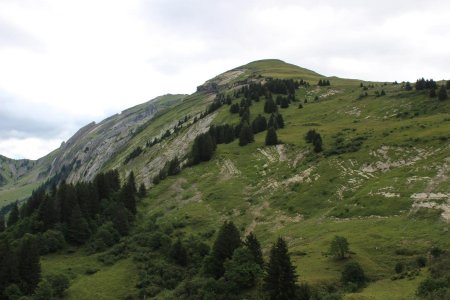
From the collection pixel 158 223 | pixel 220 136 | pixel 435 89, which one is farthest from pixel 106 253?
pixel 435 89

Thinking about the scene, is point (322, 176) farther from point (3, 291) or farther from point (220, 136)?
point (3, 291)

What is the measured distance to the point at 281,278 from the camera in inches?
1933

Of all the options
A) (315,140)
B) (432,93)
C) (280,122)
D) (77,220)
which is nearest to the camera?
(77,220)

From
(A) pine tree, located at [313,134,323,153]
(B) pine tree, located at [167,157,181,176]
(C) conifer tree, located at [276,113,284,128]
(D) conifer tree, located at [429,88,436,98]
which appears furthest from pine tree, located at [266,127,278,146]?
(D) conifer tree, located at [429,88,436,98]

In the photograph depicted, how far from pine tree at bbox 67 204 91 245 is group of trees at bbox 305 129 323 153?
6017 centimetres

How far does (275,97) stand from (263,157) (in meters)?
76.2

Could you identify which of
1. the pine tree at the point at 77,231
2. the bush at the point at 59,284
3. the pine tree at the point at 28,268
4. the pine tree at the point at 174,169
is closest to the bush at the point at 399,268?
the bush at the point at 59,284

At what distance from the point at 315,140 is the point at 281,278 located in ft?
235

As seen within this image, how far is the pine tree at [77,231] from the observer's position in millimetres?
91500

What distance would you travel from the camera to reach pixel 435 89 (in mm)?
138125

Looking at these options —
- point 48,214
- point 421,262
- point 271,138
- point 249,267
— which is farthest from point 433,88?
point 48,214

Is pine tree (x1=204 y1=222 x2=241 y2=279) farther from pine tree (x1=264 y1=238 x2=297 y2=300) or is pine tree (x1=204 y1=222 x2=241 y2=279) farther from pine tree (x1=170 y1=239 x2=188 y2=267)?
pine tree (x1=264 y1=238 x2=297 y2=300)

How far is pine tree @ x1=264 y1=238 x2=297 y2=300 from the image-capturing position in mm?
48812

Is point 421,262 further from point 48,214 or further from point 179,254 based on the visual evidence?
point 48,214
